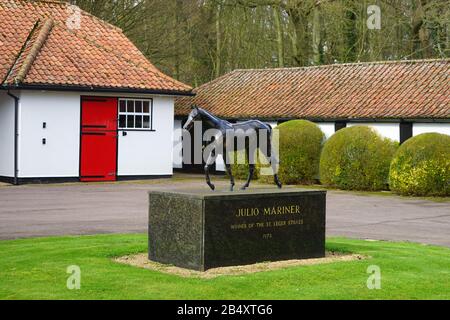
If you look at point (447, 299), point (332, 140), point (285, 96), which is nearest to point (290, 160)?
point (332, 140)

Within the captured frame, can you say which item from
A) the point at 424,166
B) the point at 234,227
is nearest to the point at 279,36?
the point at 424,166

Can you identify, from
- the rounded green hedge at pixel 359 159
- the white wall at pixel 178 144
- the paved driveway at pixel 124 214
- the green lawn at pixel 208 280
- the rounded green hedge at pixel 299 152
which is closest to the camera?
the green lawn at pixel 208 280

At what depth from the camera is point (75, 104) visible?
29.1 meters

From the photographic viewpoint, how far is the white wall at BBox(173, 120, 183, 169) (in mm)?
35250

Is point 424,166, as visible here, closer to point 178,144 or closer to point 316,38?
point 178,144

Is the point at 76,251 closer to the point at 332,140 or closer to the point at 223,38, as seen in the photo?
the point at 332,140

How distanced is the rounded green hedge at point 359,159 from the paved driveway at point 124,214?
1.28 meters

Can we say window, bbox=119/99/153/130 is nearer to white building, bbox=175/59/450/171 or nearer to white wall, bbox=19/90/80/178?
white wall, bbox=19/90/80/178

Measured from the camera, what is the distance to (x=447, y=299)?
9.55m

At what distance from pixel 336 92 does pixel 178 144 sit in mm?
6959

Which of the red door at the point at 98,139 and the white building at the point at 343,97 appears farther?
the red door at the point at 98,139

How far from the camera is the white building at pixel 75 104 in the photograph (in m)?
28.2
